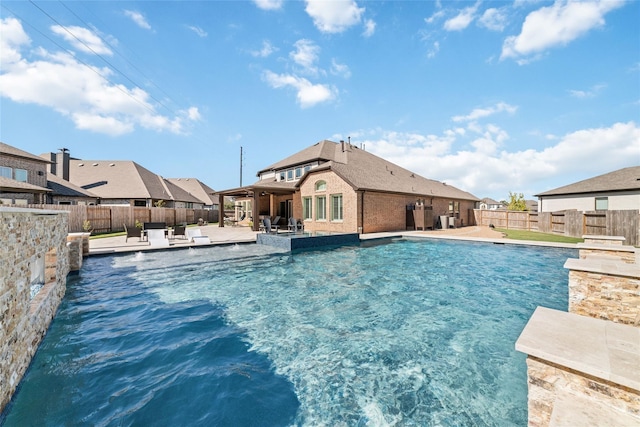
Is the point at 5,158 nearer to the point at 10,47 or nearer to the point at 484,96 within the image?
the point at 10,47

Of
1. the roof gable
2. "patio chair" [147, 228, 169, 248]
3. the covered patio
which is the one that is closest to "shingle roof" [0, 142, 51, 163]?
the covered patio

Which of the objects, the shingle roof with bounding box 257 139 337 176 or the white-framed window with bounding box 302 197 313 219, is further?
the shingle roof with bounding box 257 139 337 176

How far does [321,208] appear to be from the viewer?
66.8 feet

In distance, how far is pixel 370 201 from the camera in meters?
18.6

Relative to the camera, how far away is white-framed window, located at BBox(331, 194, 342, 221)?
62.3 ft

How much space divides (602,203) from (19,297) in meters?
33.6

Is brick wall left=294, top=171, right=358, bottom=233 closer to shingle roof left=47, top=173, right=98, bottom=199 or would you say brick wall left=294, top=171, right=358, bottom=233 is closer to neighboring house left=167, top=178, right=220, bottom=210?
shingle roof left=47, top=173, right=98, bottom=199

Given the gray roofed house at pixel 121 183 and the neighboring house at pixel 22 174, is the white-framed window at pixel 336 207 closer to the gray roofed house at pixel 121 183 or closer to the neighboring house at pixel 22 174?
the gray roofed house at pixel 121 183

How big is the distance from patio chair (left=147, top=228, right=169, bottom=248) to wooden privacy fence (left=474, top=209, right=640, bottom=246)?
2306cm

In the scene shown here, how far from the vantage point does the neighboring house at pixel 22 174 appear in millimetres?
19266

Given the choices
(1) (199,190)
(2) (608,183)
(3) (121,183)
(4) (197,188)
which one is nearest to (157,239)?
(3) (121,183)

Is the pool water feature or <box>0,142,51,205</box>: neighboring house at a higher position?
<box>0,142,51,205</box>: neighboring house

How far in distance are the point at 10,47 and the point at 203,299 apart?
51.1ft

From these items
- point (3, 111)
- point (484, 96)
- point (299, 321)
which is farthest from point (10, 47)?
point (484, 96)
